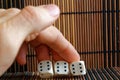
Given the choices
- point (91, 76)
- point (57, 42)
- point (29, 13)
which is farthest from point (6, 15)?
point (91, 76)

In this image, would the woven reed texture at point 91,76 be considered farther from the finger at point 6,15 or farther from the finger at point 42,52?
the finger at point 6,15

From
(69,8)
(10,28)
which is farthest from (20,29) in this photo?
(69,8)

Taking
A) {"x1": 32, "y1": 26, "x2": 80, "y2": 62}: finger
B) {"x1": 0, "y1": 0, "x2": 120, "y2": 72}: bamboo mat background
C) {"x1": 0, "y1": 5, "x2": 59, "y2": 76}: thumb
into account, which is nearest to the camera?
{"x1": 0, "y1": 5, "x2": 59, "y2": 76}: thumb

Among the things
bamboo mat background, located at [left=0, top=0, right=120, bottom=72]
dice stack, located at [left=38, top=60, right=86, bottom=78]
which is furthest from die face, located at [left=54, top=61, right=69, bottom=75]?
bamboo mat background, located at [left=0, top=0, right=120, bottom=72]

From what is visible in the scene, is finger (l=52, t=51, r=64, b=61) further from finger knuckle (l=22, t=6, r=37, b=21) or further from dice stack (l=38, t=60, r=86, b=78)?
finger knuckle (l=22, t=6, r=37, b=21)

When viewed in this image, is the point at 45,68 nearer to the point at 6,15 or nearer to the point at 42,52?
the point at 42,52

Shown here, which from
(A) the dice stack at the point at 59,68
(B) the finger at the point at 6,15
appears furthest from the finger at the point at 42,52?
(B) the finger at the point at 6,15

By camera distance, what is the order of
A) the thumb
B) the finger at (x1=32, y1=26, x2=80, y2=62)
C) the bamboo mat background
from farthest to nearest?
the bamboo mat background < the finger at (x1=32, y1=26, x2=80, y2=62) < the thumb
